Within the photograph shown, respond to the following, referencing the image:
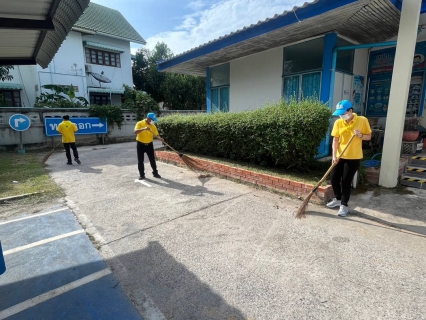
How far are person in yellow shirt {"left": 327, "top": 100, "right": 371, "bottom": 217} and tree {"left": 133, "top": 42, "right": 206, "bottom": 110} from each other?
68.7ft

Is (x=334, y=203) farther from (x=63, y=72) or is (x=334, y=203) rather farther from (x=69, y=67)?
(x=69, y=67)

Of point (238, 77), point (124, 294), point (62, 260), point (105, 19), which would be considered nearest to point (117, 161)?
point (238, 77)

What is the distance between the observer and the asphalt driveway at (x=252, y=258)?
2.04 m

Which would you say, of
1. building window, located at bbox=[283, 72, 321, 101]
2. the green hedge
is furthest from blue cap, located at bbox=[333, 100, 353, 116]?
building window, located at bbox=[283, 72, 321, 101]

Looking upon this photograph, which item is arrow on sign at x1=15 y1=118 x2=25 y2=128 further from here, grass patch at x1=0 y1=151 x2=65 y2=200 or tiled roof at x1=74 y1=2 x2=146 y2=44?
tiled roof at x1=74 y1=2 x2=146 y2=44

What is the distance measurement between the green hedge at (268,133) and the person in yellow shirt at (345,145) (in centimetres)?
78

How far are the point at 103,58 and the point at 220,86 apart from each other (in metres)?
13.7

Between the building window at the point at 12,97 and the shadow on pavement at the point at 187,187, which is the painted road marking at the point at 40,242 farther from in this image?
the building window at the point at 12,97

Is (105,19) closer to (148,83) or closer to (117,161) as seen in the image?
(148,83)

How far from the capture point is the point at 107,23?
19.1 metres

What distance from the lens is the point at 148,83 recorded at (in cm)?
2397

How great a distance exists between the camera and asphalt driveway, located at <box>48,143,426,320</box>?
2041 millimetres

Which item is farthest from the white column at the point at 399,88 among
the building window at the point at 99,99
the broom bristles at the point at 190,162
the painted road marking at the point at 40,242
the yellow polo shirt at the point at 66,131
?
the building window at the point at 99,99

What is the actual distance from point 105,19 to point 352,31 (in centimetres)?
2002
